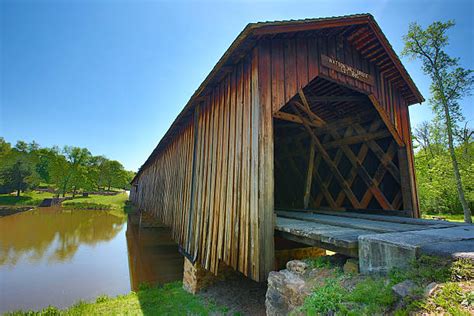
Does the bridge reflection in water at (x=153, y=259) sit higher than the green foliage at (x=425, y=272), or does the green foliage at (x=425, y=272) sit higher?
the green foliage at (x=425, y=272)

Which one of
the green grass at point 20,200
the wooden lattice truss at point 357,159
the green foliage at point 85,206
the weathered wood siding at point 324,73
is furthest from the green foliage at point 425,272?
the green grass at point 20,200

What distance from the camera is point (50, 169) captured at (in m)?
42.0

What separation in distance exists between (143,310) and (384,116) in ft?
21.9

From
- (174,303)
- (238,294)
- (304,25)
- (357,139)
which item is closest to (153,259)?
(174,303)

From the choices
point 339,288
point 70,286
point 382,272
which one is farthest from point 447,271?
point 70,286

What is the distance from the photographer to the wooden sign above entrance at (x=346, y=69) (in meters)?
4.55

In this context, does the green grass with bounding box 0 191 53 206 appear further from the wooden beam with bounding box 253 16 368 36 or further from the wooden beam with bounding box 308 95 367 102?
the wooden beam with bounding box 253 16 368 36

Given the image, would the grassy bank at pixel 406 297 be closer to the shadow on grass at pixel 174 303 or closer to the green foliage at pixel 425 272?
the green foliage at pixel 425 272

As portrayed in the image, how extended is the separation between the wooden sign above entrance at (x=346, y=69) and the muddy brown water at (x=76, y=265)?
7515 mm

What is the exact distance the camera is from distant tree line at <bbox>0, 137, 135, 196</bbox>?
34000 mm

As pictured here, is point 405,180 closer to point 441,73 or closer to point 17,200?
point 441,73

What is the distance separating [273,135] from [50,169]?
49.8m

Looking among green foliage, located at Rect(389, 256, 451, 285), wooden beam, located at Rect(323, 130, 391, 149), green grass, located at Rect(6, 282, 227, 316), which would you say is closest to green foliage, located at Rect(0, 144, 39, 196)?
green grass, located at Rect(6, 282, 227, 316)

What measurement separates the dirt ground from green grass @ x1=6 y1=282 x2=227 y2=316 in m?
0.20
